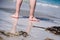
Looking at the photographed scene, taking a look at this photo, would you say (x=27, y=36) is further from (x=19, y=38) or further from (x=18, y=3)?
(x=18, y=3)

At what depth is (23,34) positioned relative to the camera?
3051 millimetres

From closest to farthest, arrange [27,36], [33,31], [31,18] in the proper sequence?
[27,36]
[33,31]
[31,18]

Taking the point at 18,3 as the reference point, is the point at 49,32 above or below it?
below

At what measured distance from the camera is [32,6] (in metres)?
4.32

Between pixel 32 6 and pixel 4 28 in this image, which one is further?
pixel 32 6

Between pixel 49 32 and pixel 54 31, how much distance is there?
3.8 inches

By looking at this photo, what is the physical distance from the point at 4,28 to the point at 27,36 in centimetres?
53

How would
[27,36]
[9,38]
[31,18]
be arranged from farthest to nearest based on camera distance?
[31,18] → [27,36] → [9,38]

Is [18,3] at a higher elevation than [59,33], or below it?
higher

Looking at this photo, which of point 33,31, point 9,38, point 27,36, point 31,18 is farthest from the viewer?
point 31,18

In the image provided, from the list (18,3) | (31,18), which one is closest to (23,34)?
(31,18)

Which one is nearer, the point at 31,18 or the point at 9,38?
the point at 9,38

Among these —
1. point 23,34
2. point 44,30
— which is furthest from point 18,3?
point 23,34

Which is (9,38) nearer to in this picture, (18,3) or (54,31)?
(54,31)
